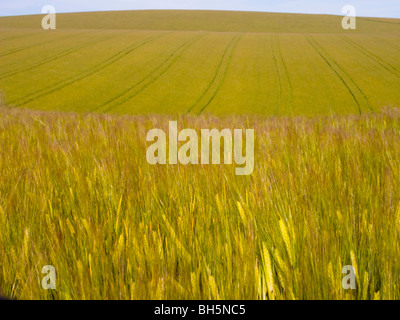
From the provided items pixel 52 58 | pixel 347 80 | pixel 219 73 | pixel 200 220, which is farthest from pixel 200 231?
pixel 52 58

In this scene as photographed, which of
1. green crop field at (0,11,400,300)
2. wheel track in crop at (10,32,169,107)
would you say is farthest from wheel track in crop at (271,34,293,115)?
green crop field at (0,11,400,300)

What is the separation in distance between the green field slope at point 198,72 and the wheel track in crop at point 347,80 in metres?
0.06

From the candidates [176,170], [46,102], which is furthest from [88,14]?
[176,170]

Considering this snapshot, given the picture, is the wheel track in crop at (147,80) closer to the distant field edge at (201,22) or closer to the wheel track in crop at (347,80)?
the wheel track in crop at (347,80)

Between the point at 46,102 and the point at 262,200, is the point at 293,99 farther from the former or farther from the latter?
the point at 262,200

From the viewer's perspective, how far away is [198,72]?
2269 centimetres

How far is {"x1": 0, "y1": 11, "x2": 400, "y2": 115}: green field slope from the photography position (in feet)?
58.1

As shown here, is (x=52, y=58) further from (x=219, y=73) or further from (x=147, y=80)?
(x=219, y=73)

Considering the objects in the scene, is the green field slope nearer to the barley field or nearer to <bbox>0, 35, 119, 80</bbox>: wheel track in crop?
<bbox>0, 35, 119, 80</bbox>: wheel track in crop

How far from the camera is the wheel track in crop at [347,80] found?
17761mm

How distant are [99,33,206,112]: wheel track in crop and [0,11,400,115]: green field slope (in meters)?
0.06

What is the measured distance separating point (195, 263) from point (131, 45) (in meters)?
29.4

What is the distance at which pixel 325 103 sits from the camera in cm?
1762

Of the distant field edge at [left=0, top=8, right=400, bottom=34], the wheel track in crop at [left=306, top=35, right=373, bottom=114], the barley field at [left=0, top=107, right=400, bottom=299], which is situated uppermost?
Result: the distant field edge at [left=0, top=8, right=400, bottom=34]
